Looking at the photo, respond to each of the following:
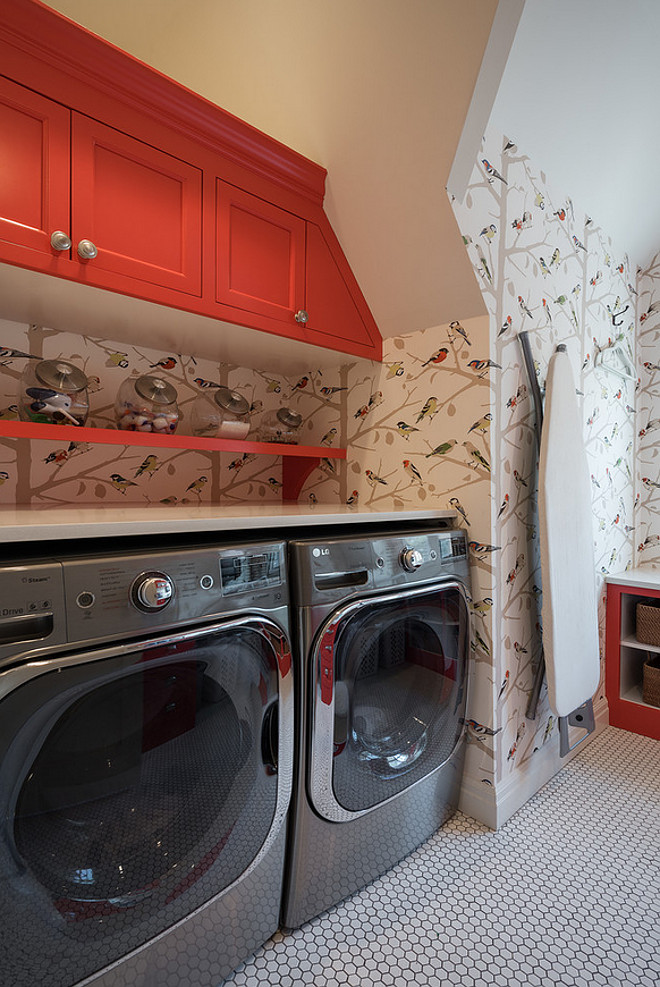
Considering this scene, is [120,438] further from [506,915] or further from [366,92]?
[506,915]

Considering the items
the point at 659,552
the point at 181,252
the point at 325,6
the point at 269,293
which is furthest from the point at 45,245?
the point at 659,552

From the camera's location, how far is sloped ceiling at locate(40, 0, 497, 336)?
138cm

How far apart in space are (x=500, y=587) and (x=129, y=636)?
3.99ft

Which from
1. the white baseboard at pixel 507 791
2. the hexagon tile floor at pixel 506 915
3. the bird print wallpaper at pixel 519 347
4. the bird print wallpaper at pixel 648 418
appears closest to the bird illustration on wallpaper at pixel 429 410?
the bird print wallpaper at pixel 519 347

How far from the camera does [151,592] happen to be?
3.06ft

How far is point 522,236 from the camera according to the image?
1.79 m

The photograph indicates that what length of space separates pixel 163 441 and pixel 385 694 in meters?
0.96

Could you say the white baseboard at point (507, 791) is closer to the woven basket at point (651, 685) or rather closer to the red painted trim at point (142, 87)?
the woven basket at point (651, 685)

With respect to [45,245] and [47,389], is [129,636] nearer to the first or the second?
[47,389]

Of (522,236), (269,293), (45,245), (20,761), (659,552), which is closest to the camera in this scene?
(20,761)

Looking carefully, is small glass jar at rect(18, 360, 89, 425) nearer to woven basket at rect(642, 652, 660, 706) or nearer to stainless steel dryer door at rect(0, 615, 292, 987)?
stainless steel dryer door at rect(0, 615, 292, 987)

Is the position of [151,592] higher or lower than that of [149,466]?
lower

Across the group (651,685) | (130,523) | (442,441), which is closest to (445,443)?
(442,441)

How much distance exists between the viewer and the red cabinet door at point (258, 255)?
1.53 m
